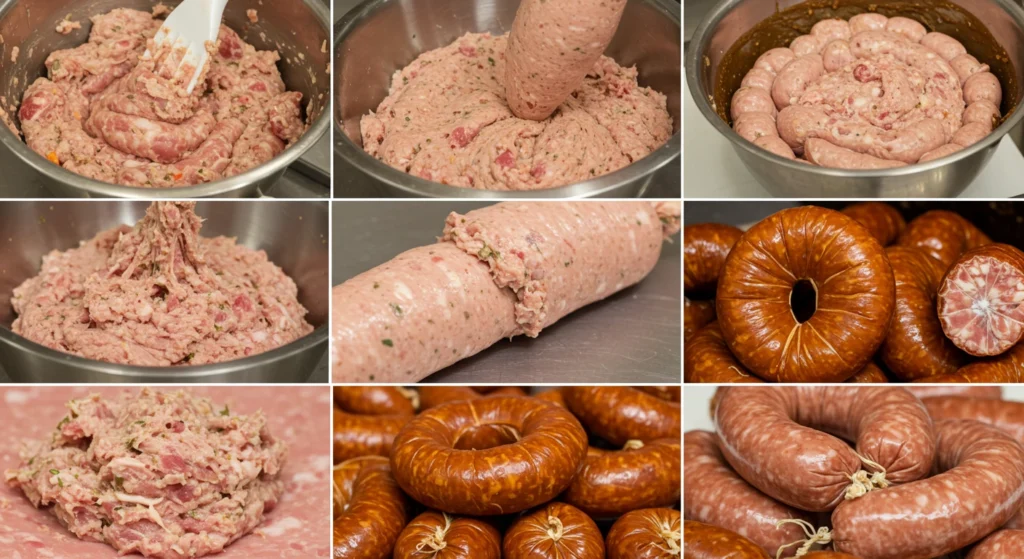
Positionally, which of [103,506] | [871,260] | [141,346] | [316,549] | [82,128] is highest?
[82,128]

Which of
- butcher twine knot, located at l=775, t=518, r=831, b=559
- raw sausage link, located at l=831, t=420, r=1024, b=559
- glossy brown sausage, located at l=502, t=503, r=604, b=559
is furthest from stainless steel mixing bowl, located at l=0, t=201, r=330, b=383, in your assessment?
raw sausage link, located at l=831, t=420, r=1024, b=559

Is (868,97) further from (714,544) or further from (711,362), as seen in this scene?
(714,544)

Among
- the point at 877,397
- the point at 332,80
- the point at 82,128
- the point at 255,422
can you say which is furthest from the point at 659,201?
the point at 82,128

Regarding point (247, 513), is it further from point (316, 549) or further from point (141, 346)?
point (141, 346)

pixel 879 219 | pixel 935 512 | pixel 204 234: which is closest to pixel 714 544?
pixel 935 512

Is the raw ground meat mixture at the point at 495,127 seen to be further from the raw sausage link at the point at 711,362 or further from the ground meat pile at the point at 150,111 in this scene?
the raw sausage link at the point at 711,362

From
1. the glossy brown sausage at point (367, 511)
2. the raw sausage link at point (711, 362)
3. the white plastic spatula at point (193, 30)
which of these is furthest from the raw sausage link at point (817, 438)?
the white plastic spatula at point (193, 30)
